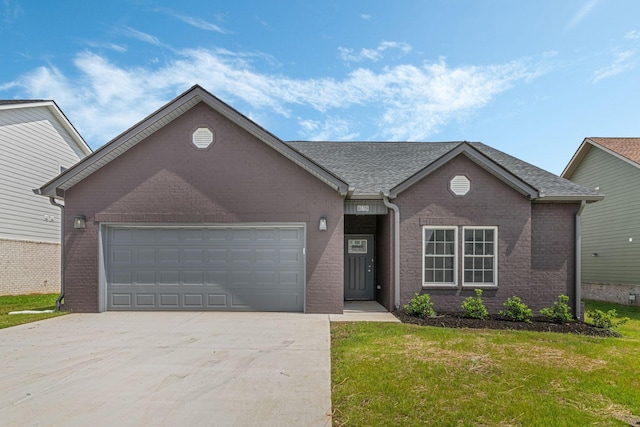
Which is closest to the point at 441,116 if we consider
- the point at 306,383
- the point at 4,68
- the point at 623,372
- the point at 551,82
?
the point at 551,82

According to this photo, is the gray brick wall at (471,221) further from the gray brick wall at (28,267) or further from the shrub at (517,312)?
the gray brick wall at (28,267)

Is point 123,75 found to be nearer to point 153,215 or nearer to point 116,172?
point 116,172

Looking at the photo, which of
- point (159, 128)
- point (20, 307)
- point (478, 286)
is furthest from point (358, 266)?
point (20, 307)

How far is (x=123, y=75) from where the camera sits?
14109 mm

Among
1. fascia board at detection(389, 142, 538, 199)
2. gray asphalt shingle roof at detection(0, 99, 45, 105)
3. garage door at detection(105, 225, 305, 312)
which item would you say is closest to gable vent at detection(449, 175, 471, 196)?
fascia board at detection(389, 142, 538, 199)

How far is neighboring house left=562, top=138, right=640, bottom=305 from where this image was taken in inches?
601

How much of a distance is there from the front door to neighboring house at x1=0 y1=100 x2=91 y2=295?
509 inches

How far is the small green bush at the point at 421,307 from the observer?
32.3ft

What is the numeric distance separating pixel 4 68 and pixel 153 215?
45.8ft

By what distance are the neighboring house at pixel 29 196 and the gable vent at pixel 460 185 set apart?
1612 centimetres

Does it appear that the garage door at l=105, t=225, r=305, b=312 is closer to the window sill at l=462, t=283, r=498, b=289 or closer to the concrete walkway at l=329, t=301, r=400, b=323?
the concrete walkway at l=329, t=301, r=400, b=323

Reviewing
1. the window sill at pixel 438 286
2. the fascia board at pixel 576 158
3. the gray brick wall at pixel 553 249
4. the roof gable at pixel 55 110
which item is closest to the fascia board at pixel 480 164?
the gray brick wall at pixel 553 249

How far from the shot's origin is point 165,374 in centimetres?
552

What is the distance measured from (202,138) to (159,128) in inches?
45.0
